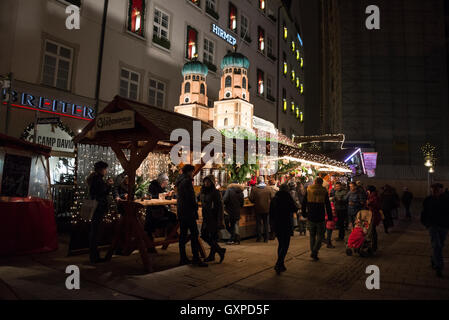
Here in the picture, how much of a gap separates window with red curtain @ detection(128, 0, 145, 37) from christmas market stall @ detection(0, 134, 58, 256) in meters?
10.4

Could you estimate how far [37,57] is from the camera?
1303 cm

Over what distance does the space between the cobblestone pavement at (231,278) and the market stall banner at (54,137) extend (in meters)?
6.73

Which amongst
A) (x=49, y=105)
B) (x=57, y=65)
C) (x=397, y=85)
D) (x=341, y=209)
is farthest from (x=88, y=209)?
(x=397, y=85)

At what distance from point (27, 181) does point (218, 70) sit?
1675 centimetres

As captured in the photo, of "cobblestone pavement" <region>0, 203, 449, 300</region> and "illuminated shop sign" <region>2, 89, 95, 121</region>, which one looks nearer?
"cobblestone pavement" <region>0, 203, 449, 300</region>

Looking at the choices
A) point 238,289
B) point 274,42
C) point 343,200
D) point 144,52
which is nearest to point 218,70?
point 144,52

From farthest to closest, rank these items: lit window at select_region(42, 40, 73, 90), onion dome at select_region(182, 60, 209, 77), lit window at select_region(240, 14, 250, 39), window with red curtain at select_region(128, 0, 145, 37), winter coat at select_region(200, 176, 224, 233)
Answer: lit window at select_region(240, 14, 250, 39)
onion dome at select_region(182, 60, 209, 77)
window with red curtain at select_region(128, 0, 145, 37)
lit window at select_region(42, 40, 73, 90)
winter coat at select_region(200, 176, 224, 233)

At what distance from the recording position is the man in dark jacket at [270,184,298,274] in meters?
6.65

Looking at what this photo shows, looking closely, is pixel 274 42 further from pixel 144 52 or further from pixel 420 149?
pixel 420 149

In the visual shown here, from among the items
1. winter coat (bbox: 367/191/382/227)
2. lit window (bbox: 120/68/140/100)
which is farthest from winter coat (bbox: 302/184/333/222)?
lit window (bbox: 120/68/140/100)

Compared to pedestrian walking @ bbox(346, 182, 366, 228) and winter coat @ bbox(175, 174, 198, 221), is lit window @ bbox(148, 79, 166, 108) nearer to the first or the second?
pedestrian walking @ bbox(346, 182, 366, 228)

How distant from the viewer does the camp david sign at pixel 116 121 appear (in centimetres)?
648

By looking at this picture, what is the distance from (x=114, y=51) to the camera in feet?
52.6

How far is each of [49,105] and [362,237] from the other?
12.0 m
